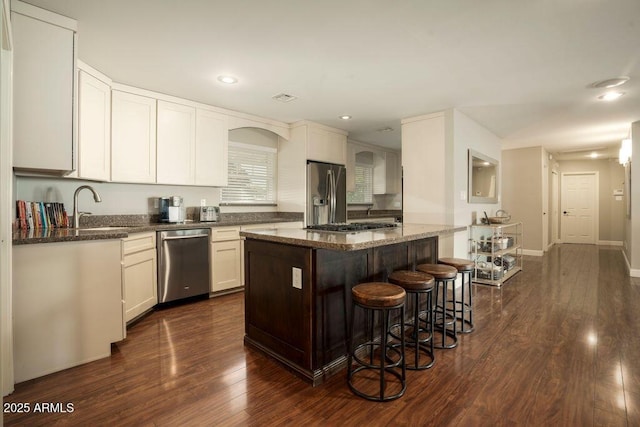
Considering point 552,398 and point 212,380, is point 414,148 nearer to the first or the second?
point 552,398

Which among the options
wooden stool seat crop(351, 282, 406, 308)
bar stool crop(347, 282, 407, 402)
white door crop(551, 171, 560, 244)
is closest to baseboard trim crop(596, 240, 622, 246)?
white door crop(551, 171, 560, 244)

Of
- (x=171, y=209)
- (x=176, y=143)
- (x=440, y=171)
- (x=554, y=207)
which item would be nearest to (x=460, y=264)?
(x=440, y=171)

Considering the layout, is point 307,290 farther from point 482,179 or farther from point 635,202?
point 635,202

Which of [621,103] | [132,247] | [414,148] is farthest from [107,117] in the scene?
[621,103]

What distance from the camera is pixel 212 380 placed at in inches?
80.4

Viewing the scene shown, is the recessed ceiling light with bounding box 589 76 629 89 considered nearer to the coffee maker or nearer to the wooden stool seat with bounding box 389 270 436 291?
the wooden stool seat with bounding box 389 270 436 291

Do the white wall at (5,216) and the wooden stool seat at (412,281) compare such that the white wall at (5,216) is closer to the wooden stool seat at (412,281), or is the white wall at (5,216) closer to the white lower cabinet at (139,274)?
the white lower cabinet at (139,274)

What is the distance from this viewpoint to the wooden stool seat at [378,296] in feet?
5.99

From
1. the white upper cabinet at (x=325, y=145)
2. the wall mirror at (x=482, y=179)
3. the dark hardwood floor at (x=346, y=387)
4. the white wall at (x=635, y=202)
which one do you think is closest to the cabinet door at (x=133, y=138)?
the dark hardwood floor at (x=346, y=387)

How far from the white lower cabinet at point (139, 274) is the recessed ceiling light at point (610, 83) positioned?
16.4ft

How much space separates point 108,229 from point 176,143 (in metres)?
1.50

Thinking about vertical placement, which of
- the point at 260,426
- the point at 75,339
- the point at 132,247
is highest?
the point at 132,247

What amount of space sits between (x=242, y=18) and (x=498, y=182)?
17.9ft

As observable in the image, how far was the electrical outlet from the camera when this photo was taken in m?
2.06
